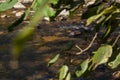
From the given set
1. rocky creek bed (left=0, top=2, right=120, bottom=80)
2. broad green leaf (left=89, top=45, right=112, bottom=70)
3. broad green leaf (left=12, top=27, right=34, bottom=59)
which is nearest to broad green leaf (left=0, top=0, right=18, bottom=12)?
broad green leaf (left=89, top=45, right=112, bottom=70)

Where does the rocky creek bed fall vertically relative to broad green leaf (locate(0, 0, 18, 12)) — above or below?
below

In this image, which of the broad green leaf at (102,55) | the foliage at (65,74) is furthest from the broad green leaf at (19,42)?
the foliage at (65,74)

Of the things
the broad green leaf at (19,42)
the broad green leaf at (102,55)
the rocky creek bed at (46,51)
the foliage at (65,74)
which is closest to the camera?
the broad green leaf at (19,42)

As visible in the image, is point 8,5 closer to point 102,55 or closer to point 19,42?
point 102,55

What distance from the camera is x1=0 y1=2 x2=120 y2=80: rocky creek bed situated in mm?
4145

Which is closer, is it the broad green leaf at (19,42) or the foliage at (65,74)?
the broad green leaf at (19,42)

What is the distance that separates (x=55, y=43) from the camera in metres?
5.14

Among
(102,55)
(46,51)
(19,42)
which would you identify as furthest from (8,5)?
(46,51)

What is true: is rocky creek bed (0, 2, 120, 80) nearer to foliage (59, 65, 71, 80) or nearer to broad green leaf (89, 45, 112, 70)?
foliage (59, 65, 71, 80)

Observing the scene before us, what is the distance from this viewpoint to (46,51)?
485 centimetres

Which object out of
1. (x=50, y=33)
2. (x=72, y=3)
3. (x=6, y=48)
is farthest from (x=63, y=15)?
(x=72, y=3)

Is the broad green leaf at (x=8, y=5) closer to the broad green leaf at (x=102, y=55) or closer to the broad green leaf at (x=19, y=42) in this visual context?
the broad green leaf at (x=102, y=55)

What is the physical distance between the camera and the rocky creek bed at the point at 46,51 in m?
4.14

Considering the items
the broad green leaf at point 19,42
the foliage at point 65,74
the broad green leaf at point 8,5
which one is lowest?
the foliage at point 65,74
